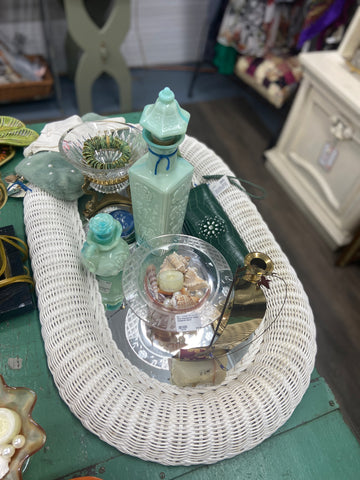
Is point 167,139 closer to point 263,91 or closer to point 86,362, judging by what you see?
point 86,362

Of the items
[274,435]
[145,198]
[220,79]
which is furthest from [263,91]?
[274,435]

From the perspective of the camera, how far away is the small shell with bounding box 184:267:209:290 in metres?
0.81

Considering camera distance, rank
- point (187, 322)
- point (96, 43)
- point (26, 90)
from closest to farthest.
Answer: point (187, 322)
point (96, 43)
point (26, 90)

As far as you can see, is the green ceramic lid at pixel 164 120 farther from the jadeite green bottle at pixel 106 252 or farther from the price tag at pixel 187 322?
the price tag at pixel 187 322

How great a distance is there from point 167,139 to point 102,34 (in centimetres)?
144

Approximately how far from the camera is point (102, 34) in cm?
183

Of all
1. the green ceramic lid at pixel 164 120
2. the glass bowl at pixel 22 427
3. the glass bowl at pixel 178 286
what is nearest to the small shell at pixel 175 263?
the glass bowl at pixel 178 286

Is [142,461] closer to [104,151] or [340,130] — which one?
[104,151]

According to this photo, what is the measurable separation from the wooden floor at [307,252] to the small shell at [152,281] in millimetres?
811

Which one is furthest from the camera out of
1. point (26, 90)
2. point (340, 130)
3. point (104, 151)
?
point (26, 90)

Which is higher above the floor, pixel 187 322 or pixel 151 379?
pixel 187 322

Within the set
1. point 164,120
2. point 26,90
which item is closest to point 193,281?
point 164,120

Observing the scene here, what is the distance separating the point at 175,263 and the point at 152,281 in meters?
0.07

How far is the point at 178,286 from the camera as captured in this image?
795 millimetres
